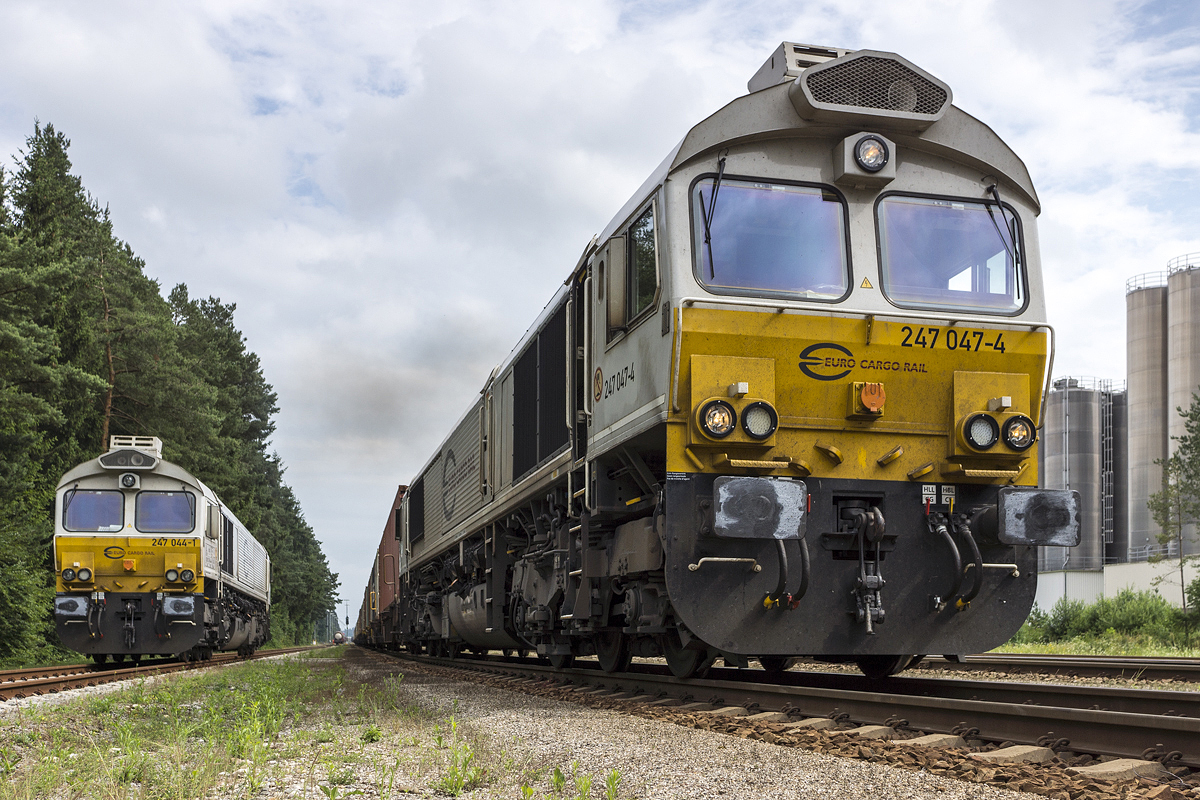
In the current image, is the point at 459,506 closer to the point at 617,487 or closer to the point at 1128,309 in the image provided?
the point at 617,487

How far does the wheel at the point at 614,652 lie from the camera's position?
29.9ft

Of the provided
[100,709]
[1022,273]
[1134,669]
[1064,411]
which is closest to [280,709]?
[100,709]

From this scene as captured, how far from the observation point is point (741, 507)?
6.19 m

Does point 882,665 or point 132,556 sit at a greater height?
point 132,556

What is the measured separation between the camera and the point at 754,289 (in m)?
6.84

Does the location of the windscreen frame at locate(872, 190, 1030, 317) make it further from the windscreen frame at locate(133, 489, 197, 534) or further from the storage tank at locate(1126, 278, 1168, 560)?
the storage tank at locate(1126, 278, 1168, 560)

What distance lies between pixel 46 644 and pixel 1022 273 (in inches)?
897

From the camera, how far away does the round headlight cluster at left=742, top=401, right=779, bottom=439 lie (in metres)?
6.47

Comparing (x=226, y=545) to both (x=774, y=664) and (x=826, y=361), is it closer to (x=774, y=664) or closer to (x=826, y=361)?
(x=774, y=664)

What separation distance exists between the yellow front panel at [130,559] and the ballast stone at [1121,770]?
51.1ft

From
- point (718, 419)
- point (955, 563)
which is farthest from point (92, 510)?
point (955, 563)

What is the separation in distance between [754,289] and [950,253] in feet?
5.00

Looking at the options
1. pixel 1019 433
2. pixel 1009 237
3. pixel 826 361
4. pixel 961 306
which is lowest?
pixel 1019 433

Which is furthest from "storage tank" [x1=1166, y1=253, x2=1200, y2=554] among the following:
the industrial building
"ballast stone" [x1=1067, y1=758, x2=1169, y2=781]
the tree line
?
"ballast stone" [x1=1067, y1=758, x2=1169, y2=781]
